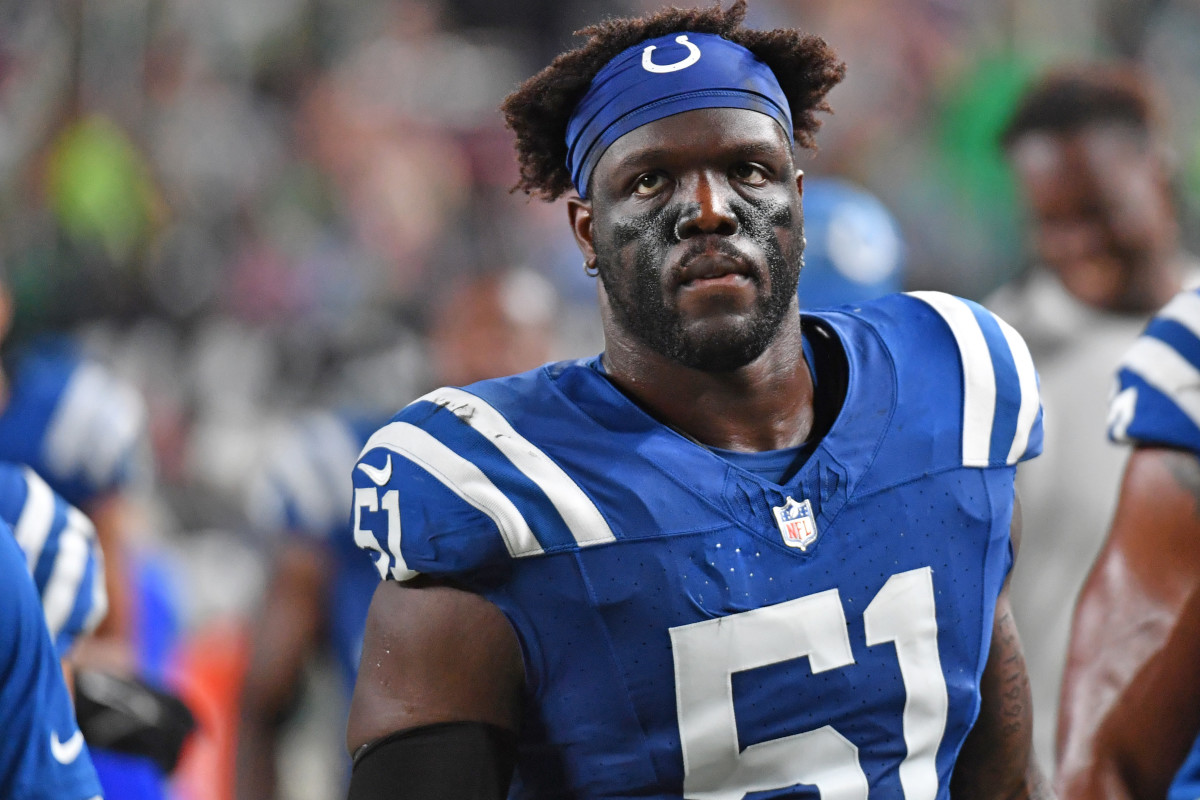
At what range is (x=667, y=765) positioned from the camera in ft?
5.16

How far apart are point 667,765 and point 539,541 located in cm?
27

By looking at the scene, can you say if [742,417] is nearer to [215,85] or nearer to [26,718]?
[26,718]

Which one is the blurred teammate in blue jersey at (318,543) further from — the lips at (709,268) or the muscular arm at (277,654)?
the lips at (709,268)

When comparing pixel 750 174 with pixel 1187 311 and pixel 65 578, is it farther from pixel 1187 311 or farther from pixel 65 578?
pixel 65 578

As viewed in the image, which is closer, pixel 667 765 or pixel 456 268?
pixel 667 765

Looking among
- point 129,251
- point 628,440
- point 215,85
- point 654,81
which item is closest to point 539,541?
point 628,440

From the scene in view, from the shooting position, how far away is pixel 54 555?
85.1 inches

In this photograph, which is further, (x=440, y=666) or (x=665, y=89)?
(x=665, y=89)

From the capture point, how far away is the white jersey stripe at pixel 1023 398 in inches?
70.7

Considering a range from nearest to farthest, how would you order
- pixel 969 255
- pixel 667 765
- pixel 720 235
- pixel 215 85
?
1. pixel 667 765
2. pixel 720 235
3. pixel 969 255
4. pixel 215 85

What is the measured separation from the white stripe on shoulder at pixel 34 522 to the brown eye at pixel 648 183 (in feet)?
3.39

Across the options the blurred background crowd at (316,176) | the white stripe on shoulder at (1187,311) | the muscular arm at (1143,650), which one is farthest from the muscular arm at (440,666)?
the blurred background crowd at (316,176)

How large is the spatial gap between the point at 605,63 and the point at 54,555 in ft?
3.47

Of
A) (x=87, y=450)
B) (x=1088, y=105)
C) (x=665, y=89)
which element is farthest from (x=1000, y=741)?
(x=87, y=450)
